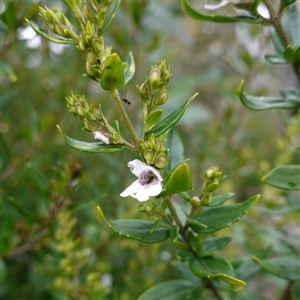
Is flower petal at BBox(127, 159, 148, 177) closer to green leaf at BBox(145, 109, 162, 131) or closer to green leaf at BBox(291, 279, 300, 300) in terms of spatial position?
green leaf at BBox(145, 109, 162, 131)

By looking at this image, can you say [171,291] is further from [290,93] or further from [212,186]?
[290,93]

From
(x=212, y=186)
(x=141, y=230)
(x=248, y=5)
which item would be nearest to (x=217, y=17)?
(x=248, y=5)

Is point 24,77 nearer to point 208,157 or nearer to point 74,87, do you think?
point 74,87

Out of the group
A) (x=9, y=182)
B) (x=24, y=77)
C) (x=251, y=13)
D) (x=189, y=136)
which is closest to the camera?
(x=251, y=13)

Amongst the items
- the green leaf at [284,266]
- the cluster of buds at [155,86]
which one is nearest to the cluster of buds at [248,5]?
the cluster of buds at [155,86]


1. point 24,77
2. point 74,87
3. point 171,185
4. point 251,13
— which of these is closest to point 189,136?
point 74,87

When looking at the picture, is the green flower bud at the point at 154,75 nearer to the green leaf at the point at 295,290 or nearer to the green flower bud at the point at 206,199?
the green flower bud at the point at 206,199

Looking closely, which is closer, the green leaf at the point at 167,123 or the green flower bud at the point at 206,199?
the green leaf at the point at 167,123

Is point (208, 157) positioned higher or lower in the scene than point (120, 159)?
lower
